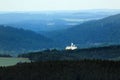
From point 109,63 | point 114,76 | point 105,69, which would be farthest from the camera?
point 109,63

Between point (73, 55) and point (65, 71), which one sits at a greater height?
point (65, 71)

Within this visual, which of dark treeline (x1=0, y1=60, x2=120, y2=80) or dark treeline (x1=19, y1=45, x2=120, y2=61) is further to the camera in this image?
dark treeline (x1=19, y1=45, x2=120, y2=61)

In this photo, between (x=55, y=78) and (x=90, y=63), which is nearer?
(x=55, y=78)

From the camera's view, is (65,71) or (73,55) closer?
(65,71)

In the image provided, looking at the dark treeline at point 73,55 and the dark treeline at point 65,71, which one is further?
the dark treeline at point 73,55

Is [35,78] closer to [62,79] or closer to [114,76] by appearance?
[62,79]

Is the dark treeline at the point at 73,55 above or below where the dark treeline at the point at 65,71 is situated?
below

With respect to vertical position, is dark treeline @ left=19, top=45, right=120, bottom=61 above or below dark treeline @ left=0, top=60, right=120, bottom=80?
below

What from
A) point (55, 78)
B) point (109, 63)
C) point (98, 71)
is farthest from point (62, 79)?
point (109, 63)
